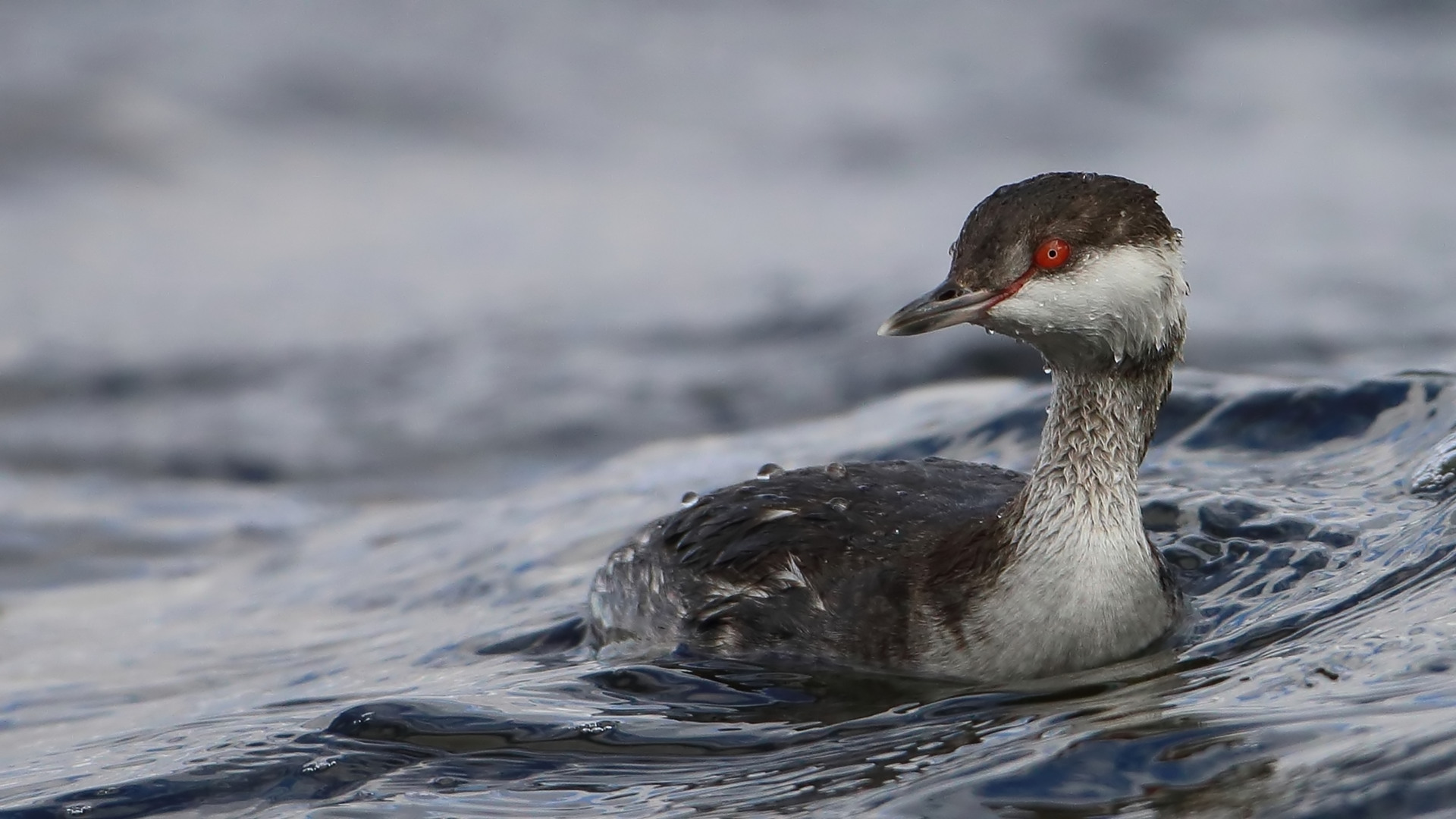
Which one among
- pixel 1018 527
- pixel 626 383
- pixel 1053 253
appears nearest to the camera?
pixel 1053 253

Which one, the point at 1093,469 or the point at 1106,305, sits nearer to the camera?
the point at 1106,305

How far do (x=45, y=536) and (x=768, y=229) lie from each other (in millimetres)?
6252

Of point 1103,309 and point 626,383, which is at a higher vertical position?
point 626,383

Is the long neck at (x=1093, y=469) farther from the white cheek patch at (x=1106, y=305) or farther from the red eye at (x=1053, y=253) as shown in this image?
the red eye at (x=1053, y=253)

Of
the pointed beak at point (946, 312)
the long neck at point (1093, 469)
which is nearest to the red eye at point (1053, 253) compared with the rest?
the pointed beak at point (946, 312)

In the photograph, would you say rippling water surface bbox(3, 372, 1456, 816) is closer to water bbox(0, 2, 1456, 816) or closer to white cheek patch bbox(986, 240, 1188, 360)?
water bbox(0, 2, 1456, 816)

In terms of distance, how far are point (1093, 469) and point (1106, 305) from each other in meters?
0.57

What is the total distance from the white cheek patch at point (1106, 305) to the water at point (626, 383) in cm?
103

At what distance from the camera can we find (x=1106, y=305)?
573cm

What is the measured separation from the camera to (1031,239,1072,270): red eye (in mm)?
5688

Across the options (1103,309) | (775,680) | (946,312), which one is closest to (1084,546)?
(1103,309)

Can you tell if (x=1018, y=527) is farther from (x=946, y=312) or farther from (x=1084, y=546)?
(x=946, y=312)

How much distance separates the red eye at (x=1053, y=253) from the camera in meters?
5.69

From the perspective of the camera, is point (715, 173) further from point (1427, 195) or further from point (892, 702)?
point (892, 702)
